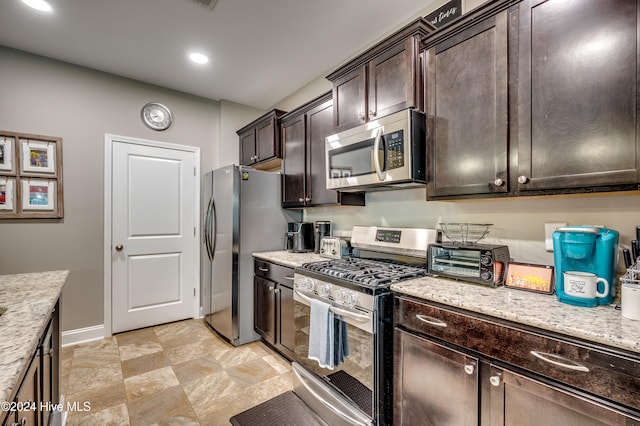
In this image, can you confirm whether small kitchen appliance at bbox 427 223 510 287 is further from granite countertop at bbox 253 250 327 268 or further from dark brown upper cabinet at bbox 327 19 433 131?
granite countertop at bbox 253 250 327 268

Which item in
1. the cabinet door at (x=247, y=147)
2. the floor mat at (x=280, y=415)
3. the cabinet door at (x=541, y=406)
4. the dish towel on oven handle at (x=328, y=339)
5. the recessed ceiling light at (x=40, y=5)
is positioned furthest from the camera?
the cabinet door at (x=247, y=147)

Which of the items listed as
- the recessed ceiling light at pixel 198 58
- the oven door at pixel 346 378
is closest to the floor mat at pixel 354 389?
the oven door at pixel 346 378

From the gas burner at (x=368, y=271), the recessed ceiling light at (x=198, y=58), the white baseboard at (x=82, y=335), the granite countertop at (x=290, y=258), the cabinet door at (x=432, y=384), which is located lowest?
the white baseboard at (x=82, y=335)

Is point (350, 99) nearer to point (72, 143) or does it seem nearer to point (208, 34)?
point (208, 34)

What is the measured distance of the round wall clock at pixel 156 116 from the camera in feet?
10.8

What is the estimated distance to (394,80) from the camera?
1908 millimetres

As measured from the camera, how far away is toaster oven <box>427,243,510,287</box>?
1.50 meters

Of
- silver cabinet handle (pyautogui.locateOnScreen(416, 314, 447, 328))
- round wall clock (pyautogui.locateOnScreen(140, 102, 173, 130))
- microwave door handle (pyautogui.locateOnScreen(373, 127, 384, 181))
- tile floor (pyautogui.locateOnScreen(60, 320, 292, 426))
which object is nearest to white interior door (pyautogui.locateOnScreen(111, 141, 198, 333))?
round wall clock (pyautogui.locateOnScreen(140, 102, 173, 130))

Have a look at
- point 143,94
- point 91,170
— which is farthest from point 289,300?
point 143,94

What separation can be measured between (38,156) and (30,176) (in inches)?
7.9

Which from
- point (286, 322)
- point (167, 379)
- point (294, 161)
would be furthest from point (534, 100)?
point (167, 379)

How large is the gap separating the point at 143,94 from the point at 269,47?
5.42 feet

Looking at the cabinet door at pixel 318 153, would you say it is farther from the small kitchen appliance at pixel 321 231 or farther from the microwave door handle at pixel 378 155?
the microwave door handle at pixel 378 155

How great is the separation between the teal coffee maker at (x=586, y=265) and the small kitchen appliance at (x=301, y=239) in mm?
2041
